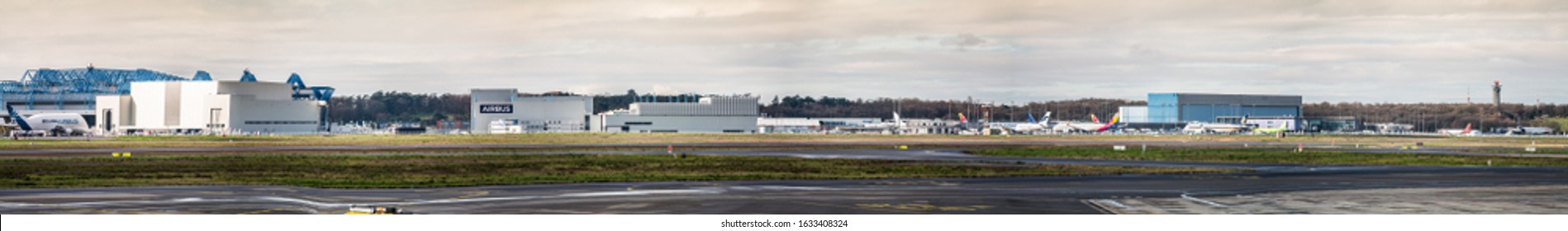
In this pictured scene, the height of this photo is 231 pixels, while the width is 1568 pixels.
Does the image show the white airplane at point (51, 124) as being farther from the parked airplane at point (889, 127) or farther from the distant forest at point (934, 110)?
the parked airplane at point (889, 127)

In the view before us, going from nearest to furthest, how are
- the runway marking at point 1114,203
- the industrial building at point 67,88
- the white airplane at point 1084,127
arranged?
the runway marking at point 1114,203 → the industrial building at point 67,88 → the white airplane at point 1084,127

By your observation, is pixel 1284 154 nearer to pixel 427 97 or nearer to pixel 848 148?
pixel 848 148

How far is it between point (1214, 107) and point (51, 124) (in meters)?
115

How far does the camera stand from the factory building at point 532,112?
109812 mm

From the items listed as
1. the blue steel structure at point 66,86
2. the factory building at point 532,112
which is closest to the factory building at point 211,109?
the blue steel structure at point 66,86

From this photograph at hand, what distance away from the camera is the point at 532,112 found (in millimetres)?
110438

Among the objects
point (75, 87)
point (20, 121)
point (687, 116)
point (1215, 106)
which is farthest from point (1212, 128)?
point (20, 121)

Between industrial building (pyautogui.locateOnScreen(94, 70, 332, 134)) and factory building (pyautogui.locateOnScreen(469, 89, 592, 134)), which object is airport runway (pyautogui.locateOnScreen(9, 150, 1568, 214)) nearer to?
industrial building (pyautogui.locateOnScreen(94, 70, 332, 134))

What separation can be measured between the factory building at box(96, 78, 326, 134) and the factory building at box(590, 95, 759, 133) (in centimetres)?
2814

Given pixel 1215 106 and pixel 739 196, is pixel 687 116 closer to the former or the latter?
pixel 1215 106

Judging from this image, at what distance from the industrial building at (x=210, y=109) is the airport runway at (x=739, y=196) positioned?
6779cm

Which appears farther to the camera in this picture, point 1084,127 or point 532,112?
point 1084,127
